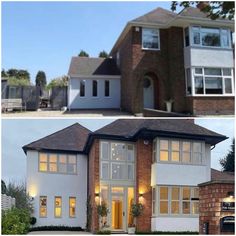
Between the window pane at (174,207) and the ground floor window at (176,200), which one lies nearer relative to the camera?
the ground floor window at (176,200)

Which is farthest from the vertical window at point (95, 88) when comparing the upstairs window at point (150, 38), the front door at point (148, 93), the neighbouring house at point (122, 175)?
the neighbouring house at point (122, 175)

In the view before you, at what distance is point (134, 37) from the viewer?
1021 cm

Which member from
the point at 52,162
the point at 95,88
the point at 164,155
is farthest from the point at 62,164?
the point at 95,88

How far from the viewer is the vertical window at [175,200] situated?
224 inches

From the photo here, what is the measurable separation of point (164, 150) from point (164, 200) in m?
0.69

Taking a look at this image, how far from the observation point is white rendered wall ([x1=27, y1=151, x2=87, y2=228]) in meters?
5.50

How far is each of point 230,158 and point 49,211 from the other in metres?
2.71

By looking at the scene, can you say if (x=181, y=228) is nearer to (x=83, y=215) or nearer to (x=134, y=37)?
(x=83, y=215)

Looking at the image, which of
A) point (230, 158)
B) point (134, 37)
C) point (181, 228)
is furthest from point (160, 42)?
point (181, 228)

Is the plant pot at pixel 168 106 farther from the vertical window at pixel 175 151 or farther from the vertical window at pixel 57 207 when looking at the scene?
the vertical window at pixel 57 207

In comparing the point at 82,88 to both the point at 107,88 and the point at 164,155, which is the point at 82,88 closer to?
the point at 107,88

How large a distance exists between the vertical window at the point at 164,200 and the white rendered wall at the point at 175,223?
110 mm

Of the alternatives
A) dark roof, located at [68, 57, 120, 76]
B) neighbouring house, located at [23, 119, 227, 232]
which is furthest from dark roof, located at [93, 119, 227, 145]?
dark roof, located at [68, 57, 120, 76]

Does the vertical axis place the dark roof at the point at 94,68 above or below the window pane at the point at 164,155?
above
